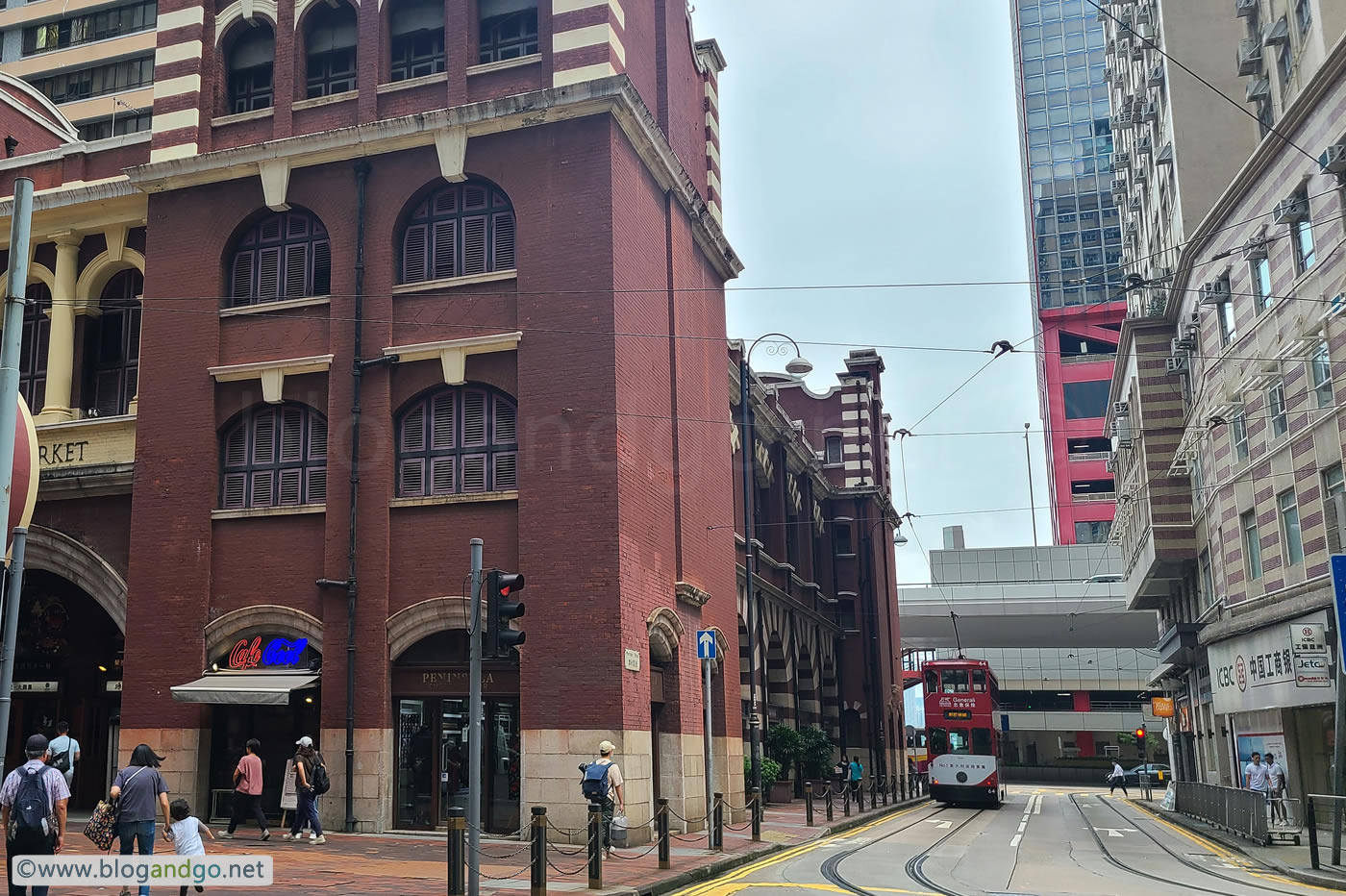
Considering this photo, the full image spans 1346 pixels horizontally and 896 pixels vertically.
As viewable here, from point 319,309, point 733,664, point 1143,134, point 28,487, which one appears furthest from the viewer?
point 1143,134

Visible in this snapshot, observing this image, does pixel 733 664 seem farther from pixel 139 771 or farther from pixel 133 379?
pixel 139 771

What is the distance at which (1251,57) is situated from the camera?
31.5 m

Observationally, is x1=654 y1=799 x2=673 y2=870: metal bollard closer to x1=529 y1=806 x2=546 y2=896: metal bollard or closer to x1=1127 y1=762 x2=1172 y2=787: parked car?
x1=529 y1=806 x2=546 y2=896: metal bollard

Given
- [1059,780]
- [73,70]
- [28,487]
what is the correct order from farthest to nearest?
[1059,780] → [73,70] → [28,487]

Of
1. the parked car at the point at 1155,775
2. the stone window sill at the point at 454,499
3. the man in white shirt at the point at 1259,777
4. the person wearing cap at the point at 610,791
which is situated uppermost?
the stone window sill at the point at 454,499

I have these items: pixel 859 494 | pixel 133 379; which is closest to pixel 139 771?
pixel 133 379

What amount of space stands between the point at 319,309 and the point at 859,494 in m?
32.1

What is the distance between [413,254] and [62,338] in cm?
773

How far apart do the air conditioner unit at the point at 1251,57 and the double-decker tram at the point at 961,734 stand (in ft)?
63.1

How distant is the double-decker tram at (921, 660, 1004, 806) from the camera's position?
39344mm

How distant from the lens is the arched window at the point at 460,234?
890 inches

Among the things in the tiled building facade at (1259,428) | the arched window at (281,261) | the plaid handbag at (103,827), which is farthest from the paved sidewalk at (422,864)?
the tiled building facade at (1259,428)

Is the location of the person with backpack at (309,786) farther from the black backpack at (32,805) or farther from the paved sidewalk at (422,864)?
the black backpack at (32,805)

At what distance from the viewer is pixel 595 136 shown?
22016 mm
